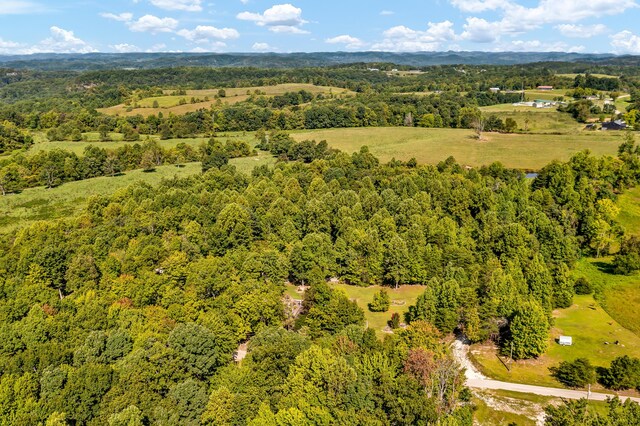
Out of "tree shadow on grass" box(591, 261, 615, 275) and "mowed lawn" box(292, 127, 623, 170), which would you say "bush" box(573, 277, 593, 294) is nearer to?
"tree shadow on grass" box(591, 261, 615, 275)

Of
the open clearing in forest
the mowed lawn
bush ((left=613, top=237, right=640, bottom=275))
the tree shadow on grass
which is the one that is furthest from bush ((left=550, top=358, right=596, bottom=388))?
the open clearing in forest

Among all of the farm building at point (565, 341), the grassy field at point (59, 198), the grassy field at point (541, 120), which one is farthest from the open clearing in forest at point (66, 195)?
the grassy field at point (541, 120)

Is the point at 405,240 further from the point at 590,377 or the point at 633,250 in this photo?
the point at 633,250

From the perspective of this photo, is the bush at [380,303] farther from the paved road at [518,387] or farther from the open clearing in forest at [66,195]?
the open clearing in forest at [66,195]

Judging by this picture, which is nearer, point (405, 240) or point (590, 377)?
point (590, 377)

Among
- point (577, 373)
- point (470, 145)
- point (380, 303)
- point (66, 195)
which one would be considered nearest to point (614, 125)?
point (470, 145)

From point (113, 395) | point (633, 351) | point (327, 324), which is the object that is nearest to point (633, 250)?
point (633, 351)
